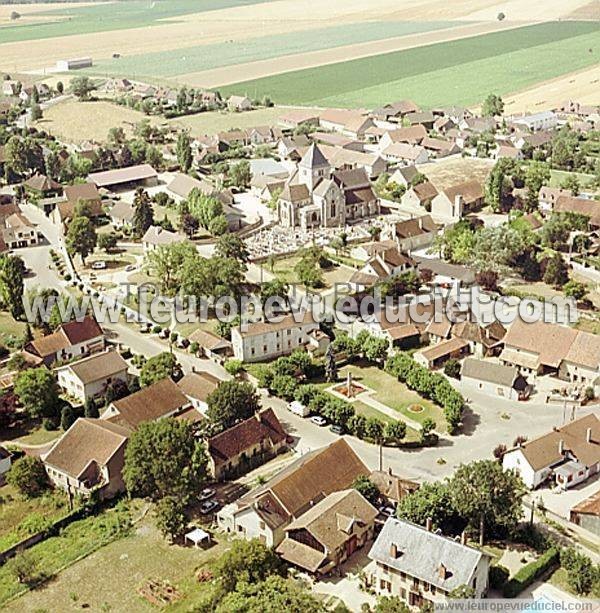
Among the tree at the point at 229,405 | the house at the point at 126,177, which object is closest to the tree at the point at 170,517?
the tree at the point at 229,405

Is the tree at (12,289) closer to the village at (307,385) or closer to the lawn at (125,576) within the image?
the village at (307,385)

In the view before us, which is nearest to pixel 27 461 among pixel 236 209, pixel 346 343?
pixel 346 343

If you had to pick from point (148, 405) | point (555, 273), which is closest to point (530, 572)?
point (148, 405)

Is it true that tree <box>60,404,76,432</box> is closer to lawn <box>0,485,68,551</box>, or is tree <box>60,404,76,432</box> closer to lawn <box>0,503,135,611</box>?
lawn <box>0,485,68,551</box>

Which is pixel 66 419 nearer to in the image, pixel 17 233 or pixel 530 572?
pixel 530 572

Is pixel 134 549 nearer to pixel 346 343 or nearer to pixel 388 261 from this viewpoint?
pixel 346 343

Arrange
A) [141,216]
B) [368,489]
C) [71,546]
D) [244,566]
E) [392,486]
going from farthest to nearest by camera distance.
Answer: [141,216] < [392,486] < [368,489] < [71,546] < [244,566]

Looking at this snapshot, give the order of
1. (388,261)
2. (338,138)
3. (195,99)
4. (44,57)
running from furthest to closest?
(44,57) → (195,99) → (338,138) → (388,261)
